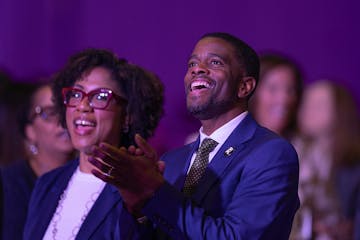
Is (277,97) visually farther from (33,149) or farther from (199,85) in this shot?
(199,85)

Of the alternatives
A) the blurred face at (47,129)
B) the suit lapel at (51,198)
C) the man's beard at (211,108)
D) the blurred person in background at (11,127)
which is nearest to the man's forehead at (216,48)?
the man's beard at (211,108)

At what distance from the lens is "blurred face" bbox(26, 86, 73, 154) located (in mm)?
3783

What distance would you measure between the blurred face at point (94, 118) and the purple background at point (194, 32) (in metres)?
1.70

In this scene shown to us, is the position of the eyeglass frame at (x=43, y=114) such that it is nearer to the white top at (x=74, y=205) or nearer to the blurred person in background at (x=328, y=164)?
the white top at (x=74, y=205)

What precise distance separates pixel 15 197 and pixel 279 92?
139 cm

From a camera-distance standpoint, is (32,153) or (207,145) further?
(32,153)

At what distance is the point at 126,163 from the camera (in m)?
2.16

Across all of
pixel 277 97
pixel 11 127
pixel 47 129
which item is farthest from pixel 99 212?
pixel 11 127

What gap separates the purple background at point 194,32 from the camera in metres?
4.96

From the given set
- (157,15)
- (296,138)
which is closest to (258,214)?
(296,138)

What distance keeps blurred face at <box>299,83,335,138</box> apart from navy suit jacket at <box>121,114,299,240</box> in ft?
6.59

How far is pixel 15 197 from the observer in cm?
339

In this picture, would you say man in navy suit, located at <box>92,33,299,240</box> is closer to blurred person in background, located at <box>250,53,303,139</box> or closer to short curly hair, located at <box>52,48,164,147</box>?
short curly hair, located at <box>52,48,164,147</box>

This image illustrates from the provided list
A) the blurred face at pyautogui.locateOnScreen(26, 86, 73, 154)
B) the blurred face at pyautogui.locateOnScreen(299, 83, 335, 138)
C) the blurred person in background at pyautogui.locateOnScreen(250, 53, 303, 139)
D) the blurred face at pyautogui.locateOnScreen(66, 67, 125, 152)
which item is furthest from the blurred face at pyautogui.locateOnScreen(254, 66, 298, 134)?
the blurred face at pyautogui.locateOnScreen(66, 67, 125, 152)
